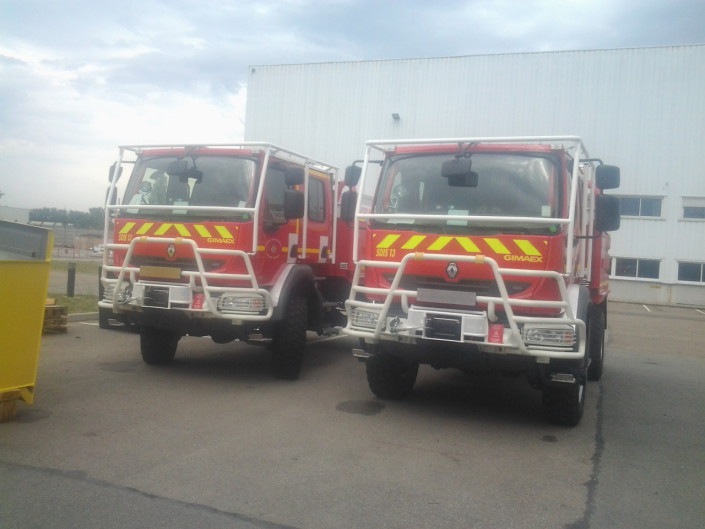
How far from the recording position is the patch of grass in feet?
43.2

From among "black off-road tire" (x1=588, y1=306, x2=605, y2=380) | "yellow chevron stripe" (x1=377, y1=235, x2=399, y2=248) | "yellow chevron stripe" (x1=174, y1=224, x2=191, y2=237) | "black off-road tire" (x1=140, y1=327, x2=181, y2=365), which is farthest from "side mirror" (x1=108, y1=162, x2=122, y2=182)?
"black off-road tire" (x1=588, y1=306, x2=605, y2=380)

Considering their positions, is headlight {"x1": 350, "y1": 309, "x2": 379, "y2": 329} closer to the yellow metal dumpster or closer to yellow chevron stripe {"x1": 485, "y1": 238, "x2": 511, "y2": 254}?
yellow chevron stripe {"x1": 485, "y1": 238, "x2": 511, "y2": 254}

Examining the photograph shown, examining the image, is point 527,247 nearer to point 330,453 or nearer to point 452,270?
point 452,270

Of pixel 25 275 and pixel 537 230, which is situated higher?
pixel 537 230

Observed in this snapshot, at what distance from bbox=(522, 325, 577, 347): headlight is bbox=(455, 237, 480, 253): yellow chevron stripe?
84cm

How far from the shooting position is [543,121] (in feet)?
90.9

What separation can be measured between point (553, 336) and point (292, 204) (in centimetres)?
345

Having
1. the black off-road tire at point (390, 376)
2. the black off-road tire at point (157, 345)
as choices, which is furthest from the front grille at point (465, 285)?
the black off-road tire at point (157, 345)

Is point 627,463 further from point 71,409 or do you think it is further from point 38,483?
point 71,409

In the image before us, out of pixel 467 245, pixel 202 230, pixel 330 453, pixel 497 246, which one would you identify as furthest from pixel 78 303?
pixel 497 246

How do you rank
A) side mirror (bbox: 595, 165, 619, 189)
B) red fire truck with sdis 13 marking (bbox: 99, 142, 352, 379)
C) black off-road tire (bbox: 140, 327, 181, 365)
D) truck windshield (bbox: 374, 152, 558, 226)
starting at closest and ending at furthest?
truck windshield (bbox: 374, 152, 558, 226) → side mirror (bbox: 595, 165, 619, 189) → red fire truck with sdis 13 marking (bbox: 99, 142, 352, 379) → black off-road tire (bbox: 140, 327, 181, 365)

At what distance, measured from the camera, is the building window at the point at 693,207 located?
91.4 ft

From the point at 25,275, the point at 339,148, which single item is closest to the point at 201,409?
the point at 25,275

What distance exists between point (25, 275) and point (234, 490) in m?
2.76
